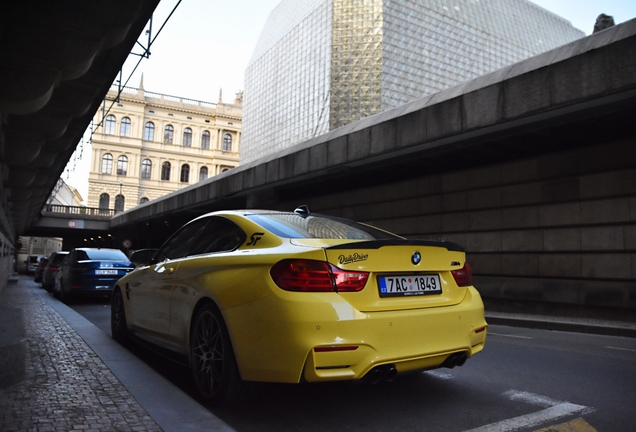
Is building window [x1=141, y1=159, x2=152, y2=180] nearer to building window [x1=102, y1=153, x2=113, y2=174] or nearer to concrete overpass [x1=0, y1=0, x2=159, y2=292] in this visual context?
building window [x1=102, y1=153, x2=113, y2=174]

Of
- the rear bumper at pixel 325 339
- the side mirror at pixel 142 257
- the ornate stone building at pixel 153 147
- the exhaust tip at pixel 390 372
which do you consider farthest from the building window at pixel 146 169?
the exhaust tip at pixel 390 372

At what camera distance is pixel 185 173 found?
77125mm

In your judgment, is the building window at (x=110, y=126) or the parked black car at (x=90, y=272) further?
the building window at (x=110, y=126)

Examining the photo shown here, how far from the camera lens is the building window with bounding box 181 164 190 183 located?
76875 millimetres

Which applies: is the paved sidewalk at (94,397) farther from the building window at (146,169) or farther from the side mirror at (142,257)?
the building window at (146,169)

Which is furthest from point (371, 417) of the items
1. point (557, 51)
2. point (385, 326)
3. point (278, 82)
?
point (278, 82)

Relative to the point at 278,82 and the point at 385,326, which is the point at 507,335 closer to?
the point at 385,326

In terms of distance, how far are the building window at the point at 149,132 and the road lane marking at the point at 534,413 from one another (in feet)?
249

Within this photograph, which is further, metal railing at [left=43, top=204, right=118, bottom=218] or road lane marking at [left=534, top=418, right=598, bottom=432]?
metal railing at [left=43, top=204, right=118, bottom=218]

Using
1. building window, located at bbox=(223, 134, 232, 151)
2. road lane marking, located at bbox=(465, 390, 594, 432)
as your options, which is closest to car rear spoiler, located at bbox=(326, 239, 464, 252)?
road lane marking, located at bbox=(465, 390, 594, 432)

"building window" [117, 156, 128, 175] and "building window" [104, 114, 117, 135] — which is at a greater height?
"building window" [104, 114, 117, 135]

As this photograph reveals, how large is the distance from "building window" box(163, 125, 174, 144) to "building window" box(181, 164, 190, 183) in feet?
13.4

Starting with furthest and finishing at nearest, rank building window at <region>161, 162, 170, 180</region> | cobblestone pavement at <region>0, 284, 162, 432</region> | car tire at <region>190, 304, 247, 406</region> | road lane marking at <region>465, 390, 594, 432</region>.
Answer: building window at <region>161, 162, 170, 180</region> → car tire at <region>190, 304, 247, 406</region> → road lane marking at <region>465, 390, 594, 432</region> → cobblestone pavement at <region>0, 284, 162, 432</region>

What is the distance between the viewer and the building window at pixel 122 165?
235ft
